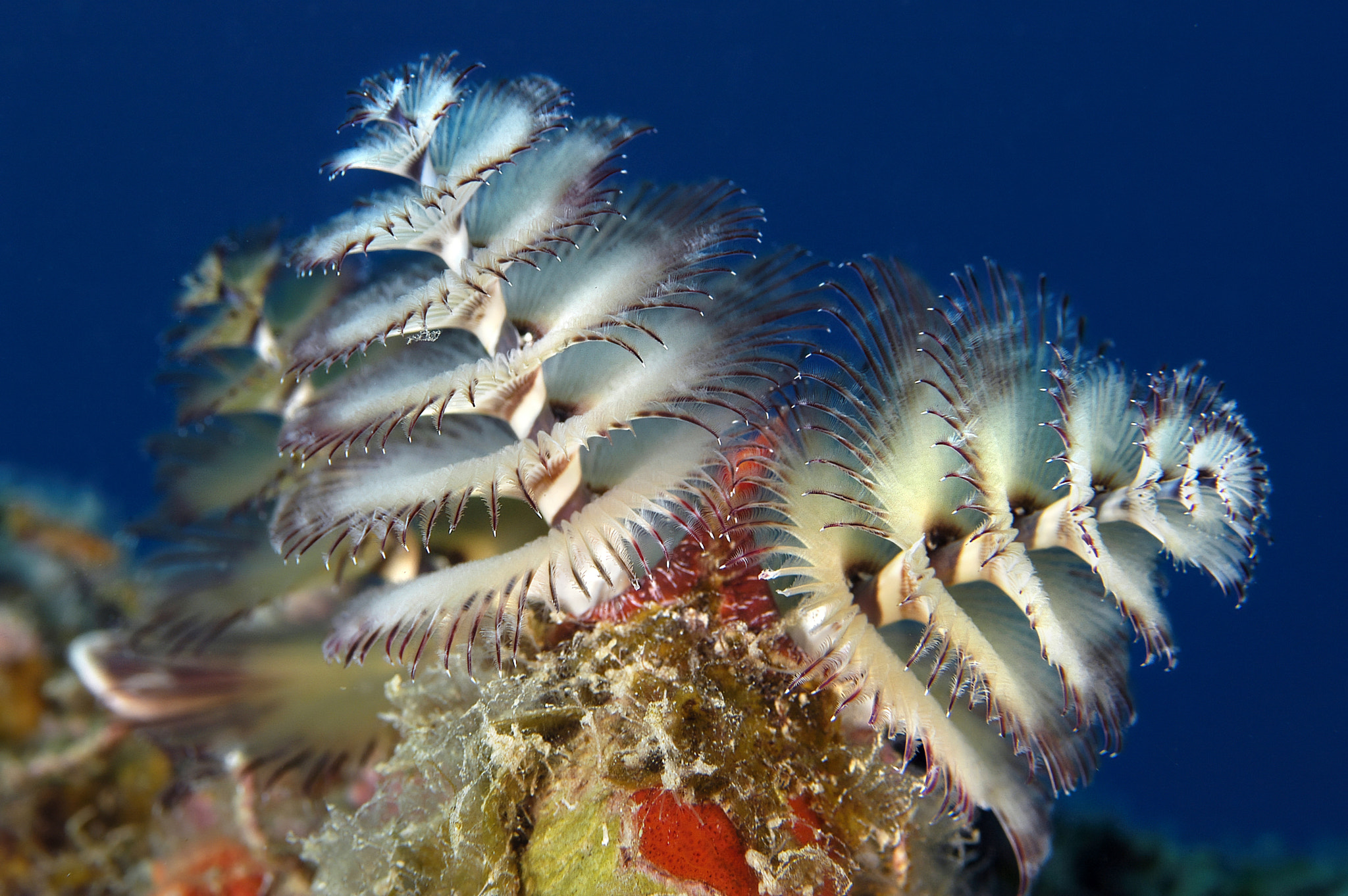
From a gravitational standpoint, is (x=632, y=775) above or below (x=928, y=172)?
below

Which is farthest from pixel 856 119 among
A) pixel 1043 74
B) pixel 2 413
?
pixel 2 413

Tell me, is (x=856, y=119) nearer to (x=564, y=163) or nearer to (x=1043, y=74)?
(x=1043, y=74)

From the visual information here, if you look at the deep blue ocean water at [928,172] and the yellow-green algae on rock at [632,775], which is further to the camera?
the deep blue ocean water at [928,172]

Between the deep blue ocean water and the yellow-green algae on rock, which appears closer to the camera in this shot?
the yellow-green algae on rock

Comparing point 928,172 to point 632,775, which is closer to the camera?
point 632,775

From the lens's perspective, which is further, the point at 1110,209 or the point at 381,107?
the point at 1110,209
